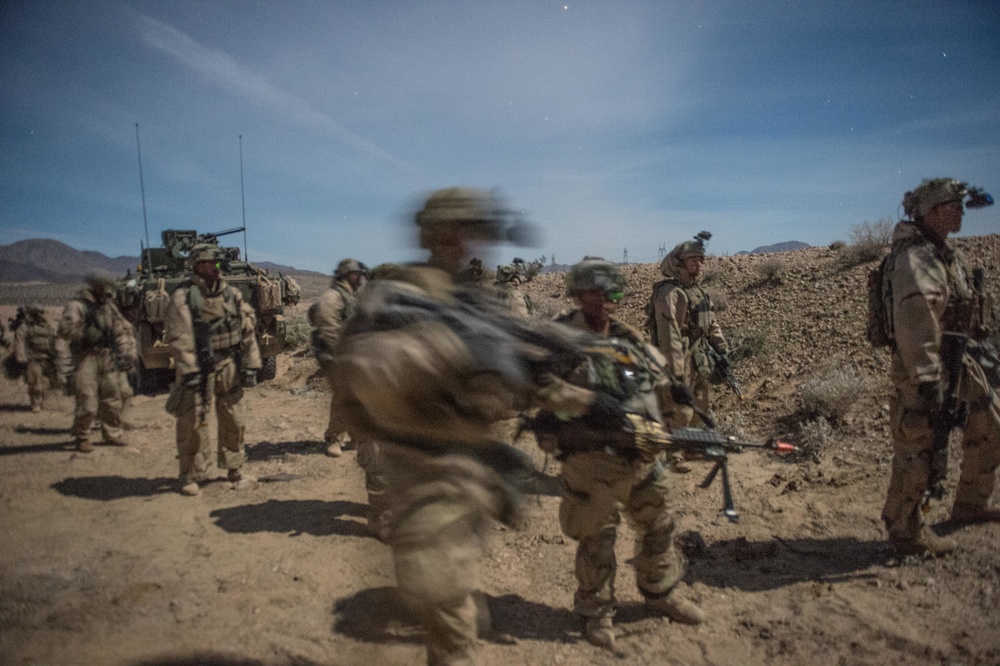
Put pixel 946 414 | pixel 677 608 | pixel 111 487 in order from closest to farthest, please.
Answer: pixel 677 608 < pixel 946 414 < pixel 111 487

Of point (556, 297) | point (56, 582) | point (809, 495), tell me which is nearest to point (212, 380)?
point (56, 582)

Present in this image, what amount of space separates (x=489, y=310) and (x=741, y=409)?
614 cm

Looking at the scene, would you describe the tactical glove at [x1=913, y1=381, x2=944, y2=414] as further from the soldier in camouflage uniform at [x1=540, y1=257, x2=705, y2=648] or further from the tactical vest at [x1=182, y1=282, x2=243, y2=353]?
the tactical vest at [x1=182, y1=282, x2=243, y2=353]

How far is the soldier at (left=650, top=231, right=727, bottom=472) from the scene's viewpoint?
509 cm

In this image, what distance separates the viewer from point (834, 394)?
6.20 meters

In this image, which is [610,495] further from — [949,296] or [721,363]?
[721,363]

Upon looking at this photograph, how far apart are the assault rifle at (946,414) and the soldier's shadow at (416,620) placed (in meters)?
2.43

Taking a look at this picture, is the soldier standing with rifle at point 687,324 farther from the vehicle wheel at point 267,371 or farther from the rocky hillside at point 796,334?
the vehicle wheel at point 267,371

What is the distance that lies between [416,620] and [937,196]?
13.8 feet

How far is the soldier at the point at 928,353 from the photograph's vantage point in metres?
3.37

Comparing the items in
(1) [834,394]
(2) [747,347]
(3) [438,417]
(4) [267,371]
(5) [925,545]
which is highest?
(3) [438,417]

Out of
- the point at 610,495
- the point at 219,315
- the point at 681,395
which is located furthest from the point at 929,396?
the point at 219,315

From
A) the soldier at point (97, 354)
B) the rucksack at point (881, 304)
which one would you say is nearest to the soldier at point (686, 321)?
the rucksack at point (881, 304)

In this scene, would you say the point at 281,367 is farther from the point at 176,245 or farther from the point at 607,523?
the point at 607,523
